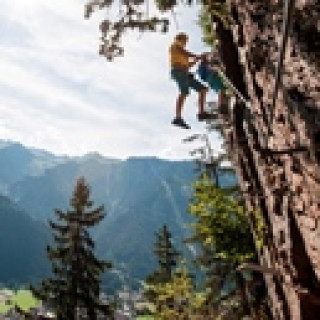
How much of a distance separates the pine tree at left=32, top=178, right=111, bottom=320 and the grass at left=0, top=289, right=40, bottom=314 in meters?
0.49

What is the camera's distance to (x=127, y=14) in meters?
10.6

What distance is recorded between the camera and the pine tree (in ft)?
83.4

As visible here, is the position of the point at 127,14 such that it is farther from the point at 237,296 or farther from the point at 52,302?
the point at 52,302

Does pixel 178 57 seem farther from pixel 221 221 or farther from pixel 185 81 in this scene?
pixel 221 221

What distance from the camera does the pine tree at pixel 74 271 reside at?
83.4 feet

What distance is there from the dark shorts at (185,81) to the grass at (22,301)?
1718 centimetres

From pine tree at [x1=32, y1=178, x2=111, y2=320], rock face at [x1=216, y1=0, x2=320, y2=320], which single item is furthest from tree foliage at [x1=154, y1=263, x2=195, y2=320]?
pine tree at [x1=32, y1=178, x2=111, y2=320]

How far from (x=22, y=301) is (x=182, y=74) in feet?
60.5

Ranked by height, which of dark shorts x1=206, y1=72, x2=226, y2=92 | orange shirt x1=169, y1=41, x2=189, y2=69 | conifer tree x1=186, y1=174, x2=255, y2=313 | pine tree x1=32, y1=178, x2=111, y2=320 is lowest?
pine tree x1=32, y1=178, x2=111, y2=320

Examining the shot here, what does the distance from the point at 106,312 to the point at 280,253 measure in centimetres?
2203

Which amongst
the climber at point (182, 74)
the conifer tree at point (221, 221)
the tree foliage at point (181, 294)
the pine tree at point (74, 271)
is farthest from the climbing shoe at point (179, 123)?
the pine tree at point (74, 271)

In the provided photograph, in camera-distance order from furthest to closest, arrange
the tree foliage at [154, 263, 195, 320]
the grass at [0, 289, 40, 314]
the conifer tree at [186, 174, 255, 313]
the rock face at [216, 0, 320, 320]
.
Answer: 1. the grass at [0, 289, 40, 314]
2. the tree foliage at [154, 263, 195, 320]
3. the conifer tree at [186, 174, 255, 313]
4. the rock face at [216, 0, 320, 320]

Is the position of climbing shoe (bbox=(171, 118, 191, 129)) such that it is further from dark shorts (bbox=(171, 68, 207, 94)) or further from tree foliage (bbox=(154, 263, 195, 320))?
tree foliage (bbox=(154, 263, 195, 320))

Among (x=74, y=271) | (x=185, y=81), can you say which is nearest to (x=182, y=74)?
(x=185, y=81)
